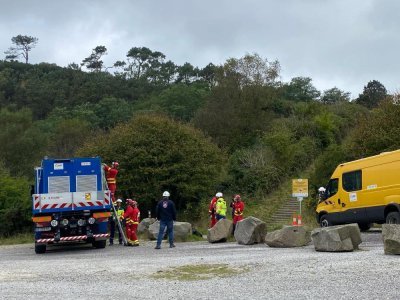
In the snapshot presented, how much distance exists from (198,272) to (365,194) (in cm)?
1086

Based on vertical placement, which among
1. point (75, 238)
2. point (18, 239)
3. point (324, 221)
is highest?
point (324, 221)

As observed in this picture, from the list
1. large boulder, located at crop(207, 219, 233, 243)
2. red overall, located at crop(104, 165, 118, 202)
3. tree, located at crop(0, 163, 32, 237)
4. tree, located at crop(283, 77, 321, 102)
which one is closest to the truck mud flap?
red overall, located at crop(104, 165, 118, 202)

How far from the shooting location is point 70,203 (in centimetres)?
1978

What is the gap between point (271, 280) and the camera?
35.2 feet

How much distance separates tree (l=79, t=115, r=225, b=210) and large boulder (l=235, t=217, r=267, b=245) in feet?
46.1

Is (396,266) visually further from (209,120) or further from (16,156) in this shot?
(16,156)

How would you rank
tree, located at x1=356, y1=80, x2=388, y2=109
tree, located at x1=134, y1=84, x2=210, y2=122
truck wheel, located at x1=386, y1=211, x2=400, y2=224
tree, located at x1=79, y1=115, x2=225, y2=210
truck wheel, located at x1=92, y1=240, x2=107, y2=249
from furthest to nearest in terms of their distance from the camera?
tree, located at x1=356, y1=80, x2=388, y2=109
tree, located at x1=134, y1=84, x2=210, y2=122
tree, located at x1=79, y1=115, x2=225, y2=210
truck wheel, located at x1=92, y1=240, x2=107, y2=249
truck wheel, located at x1=386, y1=211, x2=400, y2=224

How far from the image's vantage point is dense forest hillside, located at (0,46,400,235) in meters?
34.0

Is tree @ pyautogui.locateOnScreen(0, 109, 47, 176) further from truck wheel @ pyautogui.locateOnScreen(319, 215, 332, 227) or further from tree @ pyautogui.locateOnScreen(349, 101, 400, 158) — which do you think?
truck wheel @ pyautogui.locateOnScreen(319, 215, 332, 227)

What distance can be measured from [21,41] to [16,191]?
359 feet

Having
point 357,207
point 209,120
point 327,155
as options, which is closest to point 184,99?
point 209,120

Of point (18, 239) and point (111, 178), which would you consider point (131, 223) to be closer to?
point (111, 178)

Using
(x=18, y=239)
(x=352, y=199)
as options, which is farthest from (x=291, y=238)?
(x=18, y=239)

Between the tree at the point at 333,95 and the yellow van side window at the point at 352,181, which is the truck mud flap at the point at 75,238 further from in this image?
the tree at the point at 333,95
